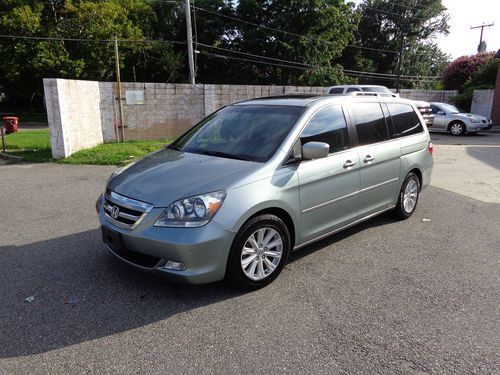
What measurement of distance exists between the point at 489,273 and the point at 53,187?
23.8 feet

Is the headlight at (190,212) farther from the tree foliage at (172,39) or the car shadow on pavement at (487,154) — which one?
the tree foliage at (172,39)

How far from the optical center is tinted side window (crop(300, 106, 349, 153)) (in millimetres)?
4219

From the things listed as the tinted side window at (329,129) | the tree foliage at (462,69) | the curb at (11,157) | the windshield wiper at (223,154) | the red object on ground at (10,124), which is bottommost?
the curb at (11,157)

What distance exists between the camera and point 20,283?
12.6ft

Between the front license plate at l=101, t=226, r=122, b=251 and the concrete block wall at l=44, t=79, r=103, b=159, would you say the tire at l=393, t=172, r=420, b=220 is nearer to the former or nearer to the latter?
the front license plate at l=101, t=226, r=122, b=251

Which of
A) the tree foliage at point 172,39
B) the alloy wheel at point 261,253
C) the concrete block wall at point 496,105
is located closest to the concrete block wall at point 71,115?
the alloy wheel at point 261,253

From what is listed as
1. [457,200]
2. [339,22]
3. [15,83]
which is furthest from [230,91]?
[15,83]

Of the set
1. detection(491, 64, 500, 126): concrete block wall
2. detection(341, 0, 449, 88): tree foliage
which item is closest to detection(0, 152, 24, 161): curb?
detection(491, 64, 500, 126): concrete block wall

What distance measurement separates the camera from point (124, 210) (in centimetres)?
359

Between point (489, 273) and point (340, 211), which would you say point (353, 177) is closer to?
point (340, 211)

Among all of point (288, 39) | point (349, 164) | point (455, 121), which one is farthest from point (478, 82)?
point (349, 164)

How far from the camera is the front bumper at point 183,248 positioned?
3.26m

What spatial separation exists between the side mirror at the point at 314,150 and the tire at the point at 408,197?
7.14 feet

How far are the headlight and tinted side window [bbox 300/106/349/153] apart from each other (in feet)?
4.25
